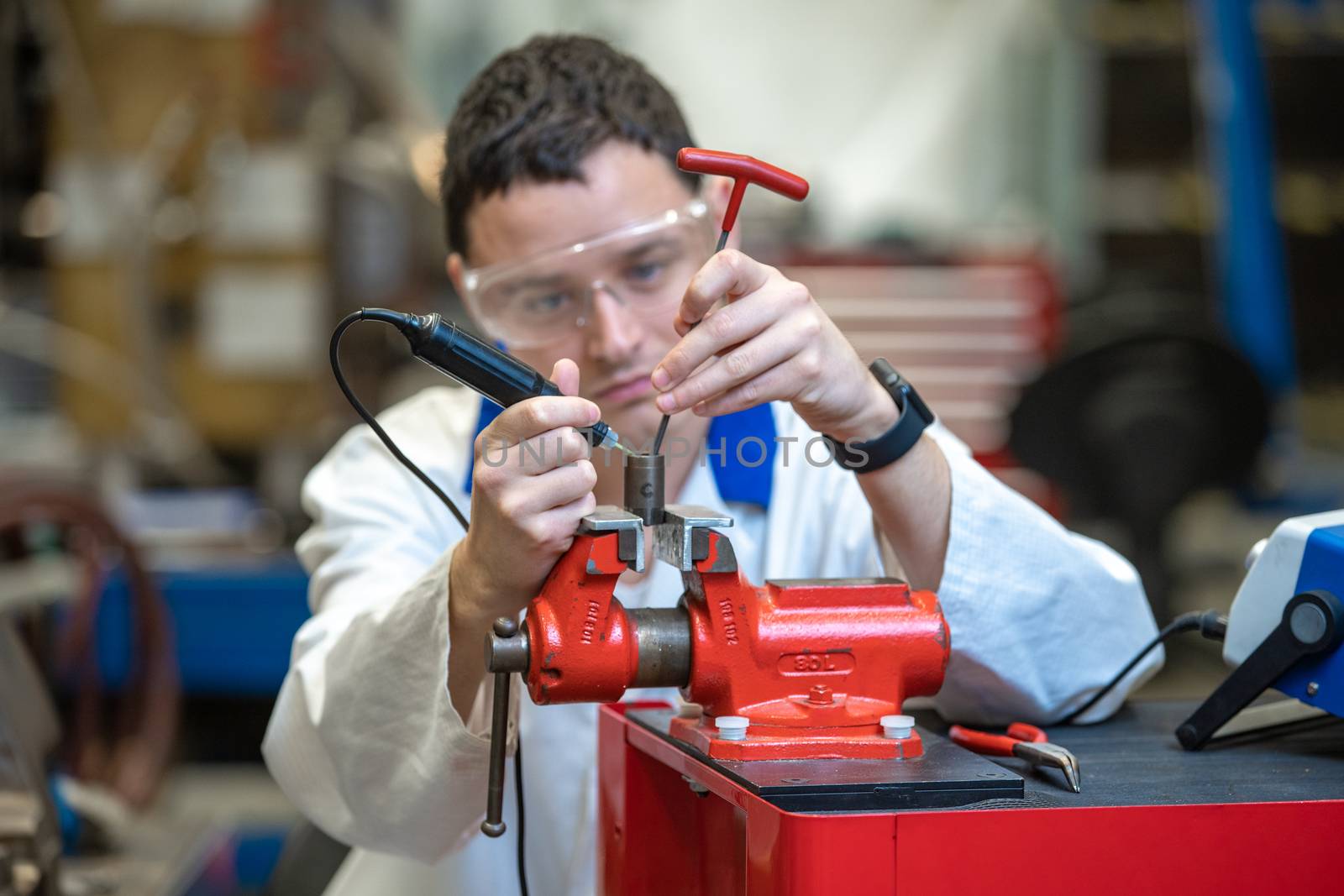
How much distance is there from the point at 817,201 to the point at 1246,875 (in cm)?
395

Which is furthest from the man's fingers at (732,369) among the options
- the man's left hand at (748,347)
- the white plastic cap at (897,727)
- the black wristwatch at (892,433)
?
the white plastic cap at (897,727)

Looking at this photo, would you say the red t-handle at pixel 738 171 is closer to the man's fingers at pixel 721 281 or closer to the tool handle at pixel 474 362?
the man's fingers at pixel 721 281

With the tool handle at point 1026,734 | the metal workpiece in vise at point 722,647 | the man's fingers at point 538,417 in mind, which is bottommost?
the tool handle at point 1026,734

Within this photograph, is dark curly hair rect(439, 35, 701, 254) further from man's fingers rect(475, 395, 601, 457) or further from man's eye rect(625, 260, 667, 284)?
man's fingers rect(475, 395, 601, 457)

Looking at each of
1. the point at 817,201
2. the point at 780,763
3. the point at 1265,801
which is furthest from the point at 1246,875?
the point at 817,201

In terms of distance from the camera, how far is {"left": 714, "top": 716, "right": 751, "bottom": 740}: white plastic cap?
848 millimetres

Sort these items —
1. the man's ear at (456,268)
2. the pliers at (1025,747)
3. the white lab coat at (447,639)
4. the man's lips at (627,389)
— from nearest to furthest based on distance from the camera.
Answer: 1. the pliers at (1025,747)
2. the white lab coat at (447,639)
3. the man's lips at (627,389)
4. the man's ear at (456,268)

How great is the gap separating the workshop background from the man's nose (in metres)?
0.61

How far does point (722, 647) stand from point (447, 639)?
24cm

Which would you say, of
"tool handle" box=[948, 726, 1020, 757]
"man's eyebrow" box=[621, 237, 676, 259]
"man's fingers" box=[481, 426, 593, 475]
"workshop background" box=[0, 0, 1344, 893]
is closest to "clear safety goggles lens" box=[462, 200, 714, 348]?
"man's eyebrow" box=[621, 237, 676, 259]

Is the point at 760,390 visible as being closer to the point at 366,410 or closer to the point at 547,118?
the point at 366,410

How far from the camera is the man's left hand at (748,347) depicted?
Answer: 894 mm

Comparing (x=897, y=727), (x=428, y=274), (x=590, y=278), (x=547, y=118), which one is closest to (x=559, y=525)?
(x=897, y=727)

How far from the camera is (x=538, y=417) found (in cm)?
85
